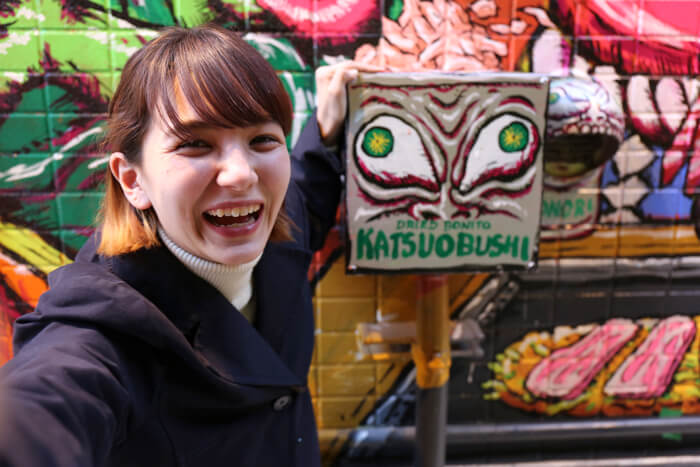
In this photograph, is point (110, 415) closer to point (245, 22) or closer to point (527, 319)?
point (245, 22)

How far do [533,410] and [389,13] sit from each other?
1.58 m

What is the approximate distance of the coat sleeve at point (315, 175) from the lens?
1.45m

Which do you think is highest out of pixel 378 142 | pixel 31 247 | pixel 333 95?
pixel 333 95

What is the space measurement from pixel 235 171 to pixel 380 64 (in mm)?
981

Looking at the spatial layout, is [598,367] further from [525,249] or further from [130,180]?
[130,180]

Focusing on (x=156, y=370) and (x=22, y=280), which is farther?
(x=22, y=280)

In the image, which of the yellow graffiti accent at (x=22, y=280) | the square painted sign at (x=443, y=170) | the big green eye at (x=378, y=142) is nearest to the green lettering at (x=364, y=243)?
the square painted sign at (x=443, y=170)

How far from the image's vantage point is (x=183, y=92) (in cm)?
93

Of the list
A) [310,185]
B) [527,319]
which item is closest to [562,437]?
[527,319]

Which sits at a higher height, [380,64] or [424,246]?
[380,64]

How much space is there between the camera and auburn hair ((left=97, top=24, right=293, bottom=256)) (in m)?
0.93

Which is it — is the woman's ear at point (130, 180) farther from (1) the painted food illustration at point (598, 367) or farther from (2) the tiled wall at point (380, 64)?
(1) the painted food illustration at point (598, 367)

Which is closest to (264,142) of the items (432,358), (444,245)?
(444,245)

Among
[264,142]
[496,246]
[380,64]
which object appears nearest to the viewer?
[264,142]
